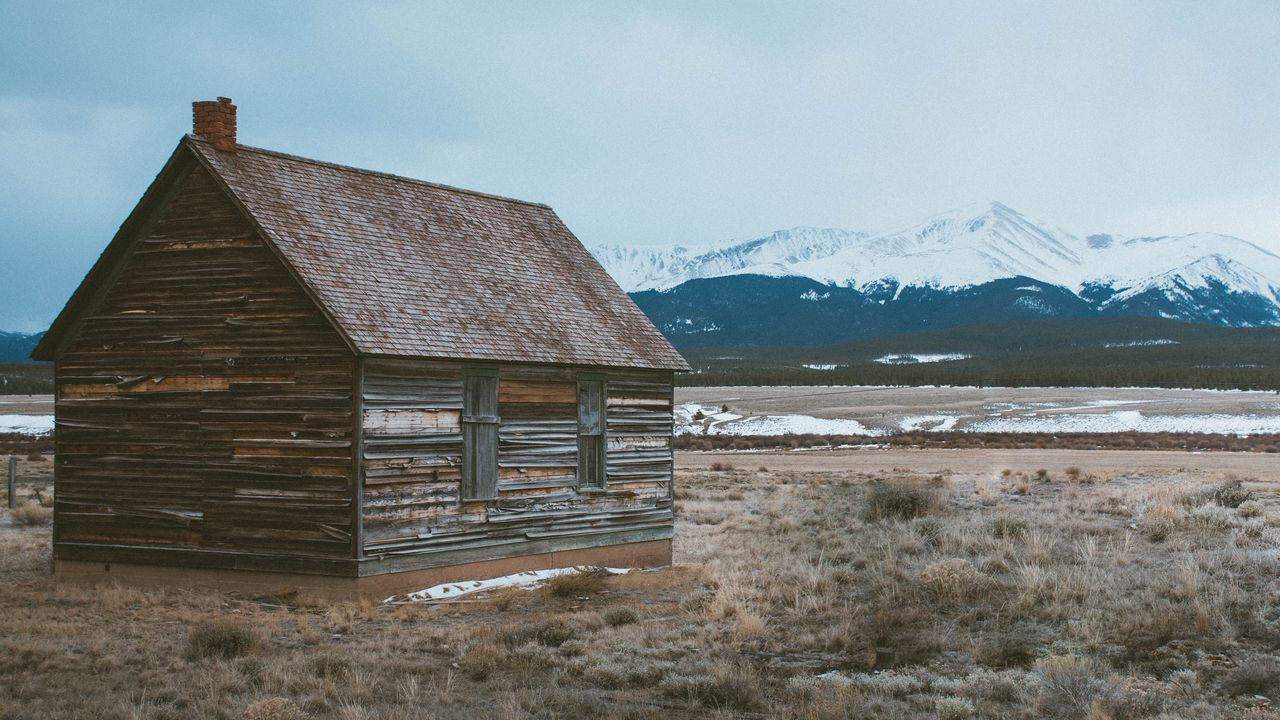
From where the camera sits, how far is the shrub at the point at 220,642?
10.8 metres

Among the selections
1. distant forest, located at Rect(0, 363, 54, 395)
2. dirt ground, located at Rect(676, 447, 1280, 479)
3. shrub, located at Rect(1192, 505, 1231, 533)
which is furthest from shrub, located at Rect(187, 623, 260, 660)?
distant forest, located at Rect(0, 363, 54, 395)

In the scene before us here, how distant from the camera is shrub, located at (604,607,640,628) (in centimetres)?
1256

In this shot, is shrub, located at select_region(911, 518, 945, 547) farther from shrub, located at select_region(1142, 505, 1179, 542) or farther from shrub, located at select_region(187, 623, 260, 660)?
shrub, located at select_region(187, 623, 260, 660)

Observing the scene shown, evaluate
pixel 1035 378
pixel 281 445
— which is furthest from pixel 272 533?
pixel 1035 378

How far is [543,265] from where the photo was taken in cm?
1920

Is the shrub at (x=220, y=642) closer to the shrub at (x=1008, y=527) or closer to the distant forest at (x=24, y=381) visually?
the shrub at (x=1008, y=527)

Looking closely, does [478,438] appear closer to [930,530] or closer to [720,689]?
[930,530]

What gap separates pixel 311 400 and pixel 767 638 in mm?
6319

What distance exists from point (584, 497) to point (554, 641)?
5.85 metres

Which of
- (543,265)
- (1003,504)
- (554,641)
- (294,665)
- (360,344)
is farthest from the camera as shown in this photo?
(1003,504)

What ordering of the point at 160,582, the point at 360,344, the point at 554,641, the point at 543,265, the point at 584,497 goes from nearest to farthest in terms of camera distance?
1. the point at 554,641
2. the point at 360,344
3. the point at 160,582
4. the point at 584,497
5. the point at 543,265

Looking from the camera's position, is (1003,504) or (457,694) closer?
(457,694)

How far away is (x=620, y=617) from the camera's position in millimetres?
12688

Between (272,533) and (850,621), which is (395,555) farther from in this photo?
(850,621)
